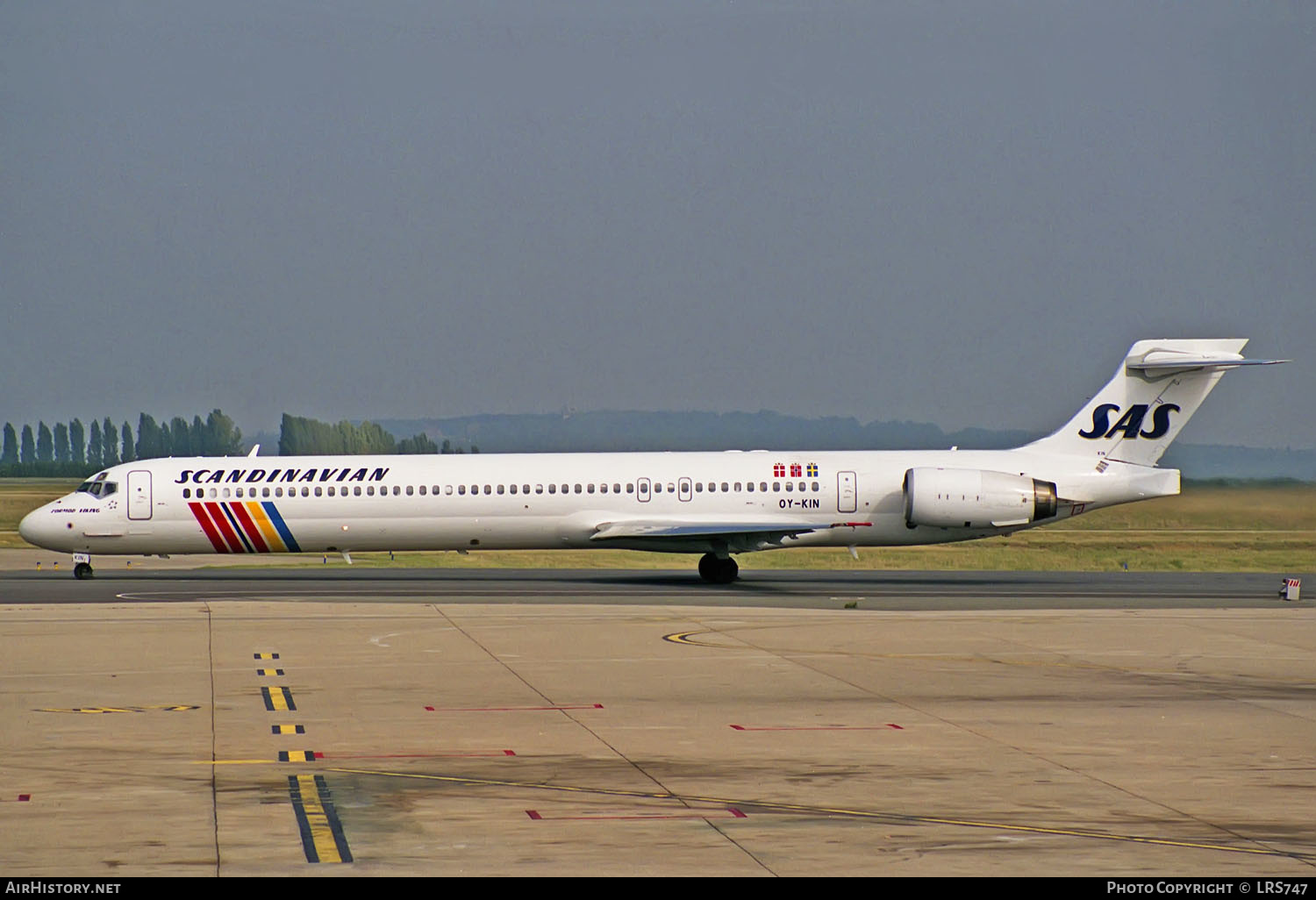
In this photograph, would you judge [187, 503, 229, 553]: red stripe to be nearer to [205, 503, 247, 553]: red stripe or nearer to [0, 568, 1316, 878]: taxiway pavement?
[205, 503, 247, 553]: red stripe

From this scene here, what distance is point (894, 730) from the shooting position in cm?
1523

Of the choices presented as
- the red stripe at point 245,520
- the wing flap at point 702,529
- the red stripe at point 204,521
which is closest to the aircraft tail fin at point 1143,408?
the wing flap at point 702,529

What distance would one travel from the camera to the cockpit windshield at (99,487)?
1542 inches

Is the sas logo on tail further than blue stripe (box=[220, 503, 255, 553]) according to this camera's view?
Yes

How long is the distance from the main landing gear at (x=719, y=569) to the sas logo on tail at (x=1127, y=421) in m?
10.3

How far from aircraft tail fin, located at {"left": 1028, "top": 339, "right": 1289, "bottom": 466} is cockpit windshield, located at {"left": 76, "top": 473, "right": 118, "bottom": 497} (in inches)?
969

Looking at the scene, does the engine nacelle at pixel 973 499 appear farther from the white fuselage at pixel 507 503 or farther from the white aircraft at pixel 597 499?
the white fuselage at pixel 507 503

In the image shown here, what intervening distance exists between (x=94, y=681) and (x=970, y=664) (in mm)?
11662

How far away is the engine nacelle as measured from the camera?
38438 mm

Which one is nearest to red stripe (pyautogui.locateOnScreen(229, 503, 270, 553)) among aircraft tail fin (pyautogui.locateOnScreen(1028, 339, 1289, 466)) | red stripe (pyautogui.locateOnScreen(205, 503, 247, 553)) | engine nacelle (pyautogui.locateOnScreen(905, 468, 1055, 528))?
red stripe (pyautogui.locateOnScreen(205, 503, 247, 553))

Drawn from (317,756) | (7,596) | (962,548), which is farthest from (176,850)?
(962,548)

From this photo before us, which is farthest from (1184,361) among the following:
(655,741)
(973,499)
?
(655,741)

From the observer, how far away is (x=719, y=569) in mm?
39125
